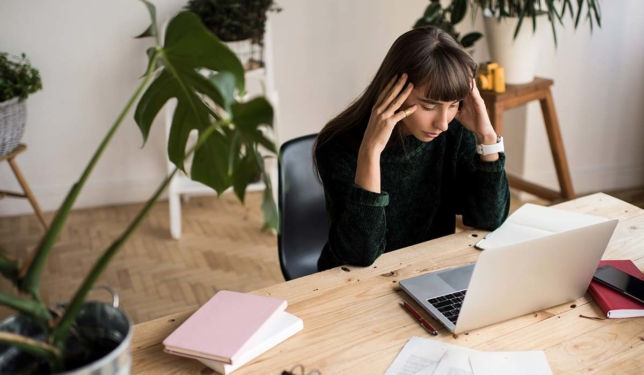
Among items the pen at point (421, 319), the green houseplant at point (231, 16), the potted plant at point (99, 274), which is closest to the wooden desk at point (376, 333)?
the pen at point (421, 319)

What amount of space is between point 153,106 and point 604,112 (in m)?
2.99

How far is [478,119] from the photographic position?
1.71 m

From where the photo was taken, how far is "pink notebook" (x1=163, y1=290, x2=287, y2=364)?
1.12 m

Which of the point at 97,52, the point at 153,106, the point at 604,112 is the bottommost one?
the point at 604,112

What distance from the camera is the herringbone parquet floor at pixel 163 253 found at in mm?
2752

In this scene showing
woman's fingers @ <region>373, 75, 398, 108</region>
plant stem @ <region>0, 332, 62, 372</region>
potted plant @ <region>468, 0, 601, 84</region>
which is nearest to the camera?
plant stem @ <region>0, 332, 62, 372</region>

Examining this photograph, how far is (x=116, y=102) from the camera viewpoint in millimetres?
3416

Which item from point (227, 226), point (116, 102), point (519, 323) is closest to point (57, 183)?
point (116, 102)

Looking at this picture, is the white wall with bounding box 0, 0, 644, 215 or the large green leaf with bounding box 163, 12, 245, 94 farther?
the white wall with bounding box 0, 0, 644, 215

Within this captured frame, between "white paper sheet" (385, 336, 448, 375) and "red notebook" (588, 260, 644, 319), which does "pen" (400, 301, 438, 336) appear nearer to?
"white paper sheet" (385, 336, 448, 375)

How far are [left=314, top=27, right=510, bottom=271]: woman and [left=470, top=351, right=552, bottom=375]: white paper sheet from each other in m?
0.40

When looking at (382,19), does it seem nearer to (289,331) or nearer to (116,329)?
(289,331)

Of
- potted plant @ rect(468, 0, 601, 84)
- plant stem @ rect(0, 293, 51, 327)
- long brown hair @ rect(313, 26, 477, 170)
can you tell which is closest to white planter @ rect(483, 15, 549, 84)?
potted plant @ rect(468, 0, 601, 84)

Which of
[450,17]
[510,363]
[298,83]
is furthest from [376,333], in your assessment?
[298,83]
